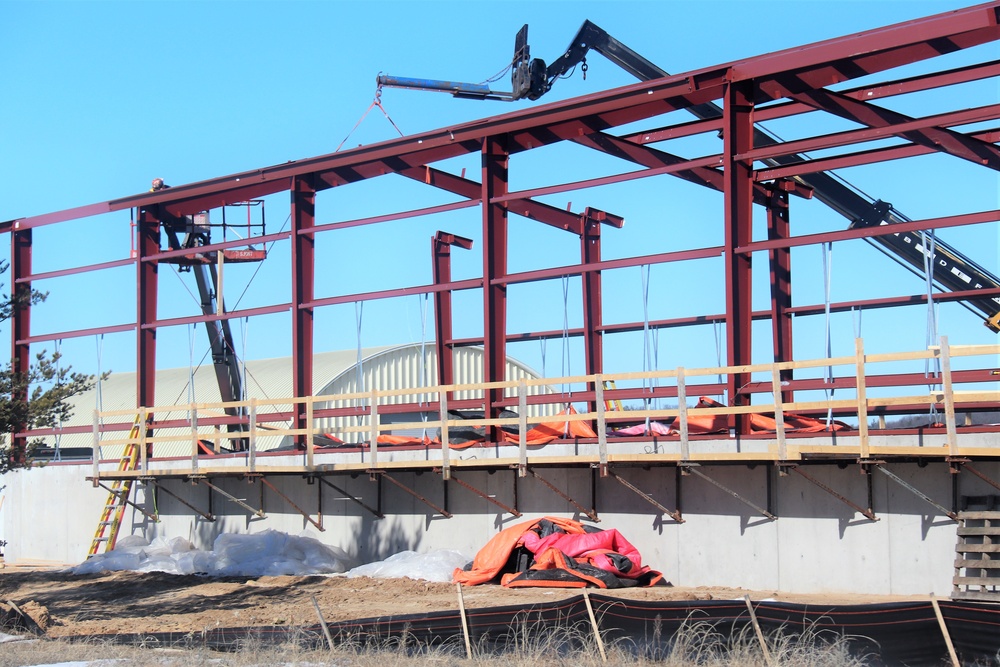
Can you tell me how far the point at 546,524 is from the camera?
1775 cm

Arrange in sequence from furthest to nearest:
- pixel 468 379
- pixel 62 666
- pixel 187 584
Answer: pixel 468 379 < pixel 187 584 < pixel 62 666

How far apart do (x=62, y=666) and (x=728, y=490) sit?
30.0 ft

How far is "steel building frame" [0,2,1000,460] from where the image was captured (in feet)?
57.2

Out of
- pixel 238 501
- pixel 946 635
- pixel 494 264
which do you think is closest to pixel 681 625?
pixel 946 635

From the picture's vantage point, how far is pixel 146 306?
26.1 metres

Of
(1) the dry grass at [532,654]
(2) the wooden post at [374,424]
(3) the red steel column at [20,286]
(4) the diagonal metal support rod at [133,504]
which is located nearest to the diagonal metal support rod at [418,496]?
(2) the wooden post at [374,424]

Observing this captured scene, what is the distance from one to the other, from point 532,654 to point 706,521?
22.2 ft

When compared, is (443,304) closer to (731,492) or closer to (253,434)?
(253,434)

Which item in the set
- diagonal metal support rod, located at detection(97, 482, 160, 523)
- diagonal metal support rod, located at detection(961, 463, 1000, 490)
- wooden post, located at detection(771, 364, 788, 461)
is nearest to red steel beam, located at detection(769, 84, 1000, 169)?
wooden post, located at detection(771, 364, 788, 461)

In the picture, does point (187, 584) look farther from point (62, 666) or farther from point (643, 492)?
point (62, 666)

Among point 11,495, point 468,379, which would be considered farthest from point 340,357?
point 11,495

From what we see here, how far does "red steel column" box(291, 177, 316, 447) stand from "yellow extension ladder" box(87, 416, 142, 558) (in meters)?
4.15

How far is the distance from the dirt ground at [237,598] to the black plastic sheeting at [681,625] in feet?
9.39

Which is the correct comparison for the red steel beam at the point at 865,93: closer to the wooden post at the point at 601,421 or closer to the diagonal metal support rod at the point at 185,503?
the wooden post at the point at 601,421
